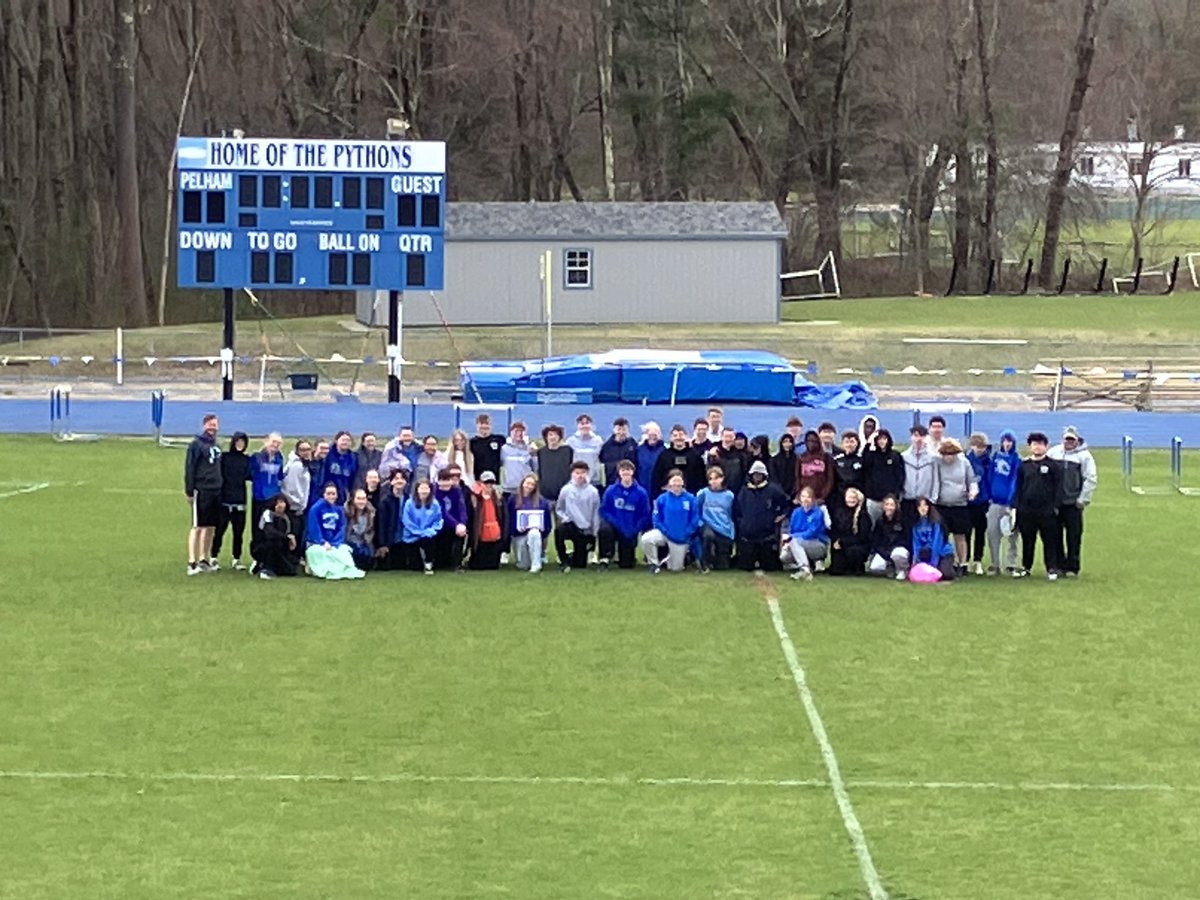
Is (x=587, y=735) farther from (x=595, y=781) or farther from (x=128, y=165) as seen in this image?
(x=128, y=165)

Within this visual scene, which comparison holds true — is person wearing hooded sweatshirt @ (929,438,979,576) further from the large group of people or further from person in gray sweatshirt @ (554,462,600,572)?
person in gray sweatshirt @ (554,462,600,572)

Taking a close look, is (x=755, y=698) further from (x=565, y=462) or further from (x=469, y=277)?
(x=469, y=277)

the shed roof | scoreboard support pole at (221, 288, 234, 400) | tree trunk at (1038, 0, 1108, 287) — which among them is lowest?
scoreboard support pole at (221, 288, 234, 400)

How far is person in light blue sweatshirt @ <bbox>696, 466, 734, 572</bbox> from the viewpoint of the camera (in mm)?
18797

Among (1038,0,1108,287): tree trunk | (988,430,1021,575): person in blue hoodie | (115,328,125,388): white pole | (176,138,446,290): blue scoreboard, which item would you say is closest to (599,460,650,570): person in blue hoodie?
(988,430,1021,575): person in blue hoodie

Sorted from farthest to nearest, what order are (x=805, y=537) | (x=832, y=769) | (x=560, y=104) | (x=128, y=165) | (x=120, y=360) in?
1. (x=560, y=104)
2. (x=128, y=165)
3. (x=120, y=360)
4. (x=805, y=537)
5. (x=832, y=769)

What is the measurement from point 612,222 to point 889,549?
3239 cm

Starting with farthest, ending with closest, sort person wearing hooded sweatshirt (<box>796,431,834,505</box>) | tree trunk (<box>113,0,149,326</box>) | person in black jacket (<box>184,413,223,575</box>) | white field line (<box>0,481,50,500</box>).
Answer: tree trunk (<box>113,0,149,326</box>)
white field line (<box>0,481,50,500</box>)
person wearing hooded sweatshirt (<box>796,431,834,505</box>)
person in black jacket (<box>184,413,223,575</box>)

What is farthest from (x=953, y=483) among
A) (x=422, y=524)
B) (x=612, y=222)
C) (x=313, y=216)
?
(x=612, y=222)

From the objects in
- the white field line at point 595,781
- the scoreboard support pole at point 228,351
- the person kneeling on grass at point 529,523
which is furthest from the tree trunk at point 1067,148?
the white field line at point 595,781

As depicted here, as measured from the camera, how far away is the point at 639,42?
65500 mm

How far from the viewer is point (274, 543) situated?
18.7 meters

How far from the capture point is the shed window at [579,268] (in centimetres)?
5041

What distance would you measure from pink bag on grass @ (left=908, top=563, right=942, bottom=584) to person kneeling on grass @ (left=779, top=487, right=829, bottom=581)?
0.84 m
